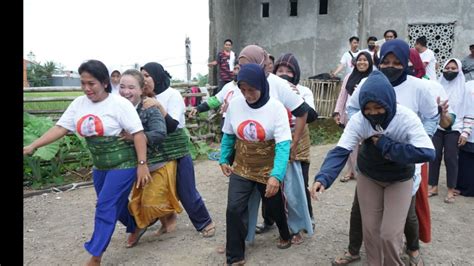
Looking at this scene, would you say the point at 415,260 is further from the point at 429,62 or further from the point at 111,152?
the point at 429,62

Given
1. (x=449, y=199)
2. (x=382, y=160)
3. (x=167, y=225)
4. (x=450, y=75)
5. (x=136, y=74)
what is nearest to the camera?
(x=382, y=160)

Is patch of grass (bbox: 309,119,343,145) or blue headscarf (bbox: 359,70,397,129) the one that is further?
patch of grass (bbox: 309,119,343,145)

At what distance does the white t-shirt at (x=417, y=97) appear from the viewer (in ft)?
10.9

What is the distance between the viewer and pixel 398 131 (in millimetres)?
2729

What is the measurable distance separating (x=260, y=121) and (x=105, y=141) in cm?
125

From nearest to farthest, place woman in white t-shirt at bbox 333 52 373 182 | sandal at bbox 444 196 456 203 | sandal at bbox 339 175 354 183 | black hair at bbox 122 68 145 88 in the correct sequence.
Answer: black hair at bbox 122 68 145 88, woman in white t-shirt at bbox 333 52 373 182, sandal at bbox 444 196 456 203, sandal at bbox 339 175 354 183

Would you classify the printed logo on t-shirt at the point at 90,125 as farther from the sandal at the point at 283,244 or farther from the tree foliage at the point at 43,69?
the tree foliage at the point at 43,69

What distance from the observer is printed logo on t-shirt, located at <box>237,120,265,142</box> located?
11.1 ft

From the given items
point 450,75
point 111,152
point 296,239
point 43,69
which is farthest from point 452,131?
point 43,69

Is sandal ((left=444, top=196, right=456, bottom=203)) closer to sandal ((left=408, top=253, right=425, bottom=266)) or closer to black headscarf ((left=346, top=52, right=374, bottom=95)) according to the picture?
black headscarf ((left=346, top=52, right=374, bottom=95))

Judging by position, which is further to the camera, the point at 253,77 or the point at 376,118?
the point at 253,77

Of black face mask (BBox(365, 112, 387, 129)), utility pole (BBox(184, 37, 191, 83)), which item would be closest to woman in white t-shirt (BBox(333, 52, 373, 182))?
black face mask (BBox(365, 112, 387, 129))

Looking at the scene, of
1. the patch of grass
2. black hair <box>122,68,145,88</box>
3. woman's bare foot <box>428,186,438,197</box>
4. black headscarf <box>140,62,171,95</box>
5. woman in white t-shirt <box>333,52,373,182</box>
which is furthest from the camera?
the patch of grass
